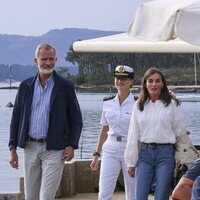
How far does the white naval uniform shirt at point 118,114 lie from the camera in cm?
748

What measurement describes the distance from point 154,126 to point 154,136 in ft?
0.29

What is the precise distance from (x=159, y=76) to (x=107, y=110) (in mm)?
796

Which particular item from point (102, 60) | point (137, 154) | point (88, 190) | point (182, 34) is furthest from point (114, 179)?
point (102, 60)

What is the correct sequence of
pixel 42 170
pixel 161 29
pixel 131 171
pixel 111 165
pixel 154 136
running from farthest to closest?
pixel 111 165
pixel 131 171
pixel 42 170
pixel 154 136
pixel 161 29

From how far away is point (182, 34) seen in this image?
242 inches

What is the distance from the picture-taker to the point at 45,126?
6953 millimetres

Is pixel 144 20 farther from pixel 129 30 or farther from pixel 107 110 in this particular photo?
pixel 107 110

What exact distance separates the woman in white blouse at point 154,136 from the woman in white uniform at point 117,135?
40 cm

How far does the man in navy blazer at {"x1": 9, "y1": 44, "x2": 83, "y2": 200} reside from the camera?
691 centimetres

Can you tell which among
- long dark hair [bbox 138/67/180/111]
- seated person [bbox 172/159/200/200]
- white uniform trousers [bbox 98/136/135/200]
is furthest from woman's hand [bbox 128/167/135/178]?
seated person [bbox 172/159/200/200]

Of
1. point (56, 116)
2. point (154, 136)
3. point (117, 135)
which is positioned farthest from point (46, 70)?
point (154, 136)

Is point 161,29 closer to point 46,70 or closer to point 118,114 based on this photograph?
point 46,70

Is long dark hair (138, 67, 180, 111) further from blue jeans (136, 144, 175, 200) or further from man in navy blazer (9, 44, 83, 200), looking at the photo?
man in navy blazer (9, 44, 83, 200)

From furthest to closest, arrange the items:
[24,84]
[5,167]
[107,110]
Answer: [5,167]
[107,110]
[24,84]
